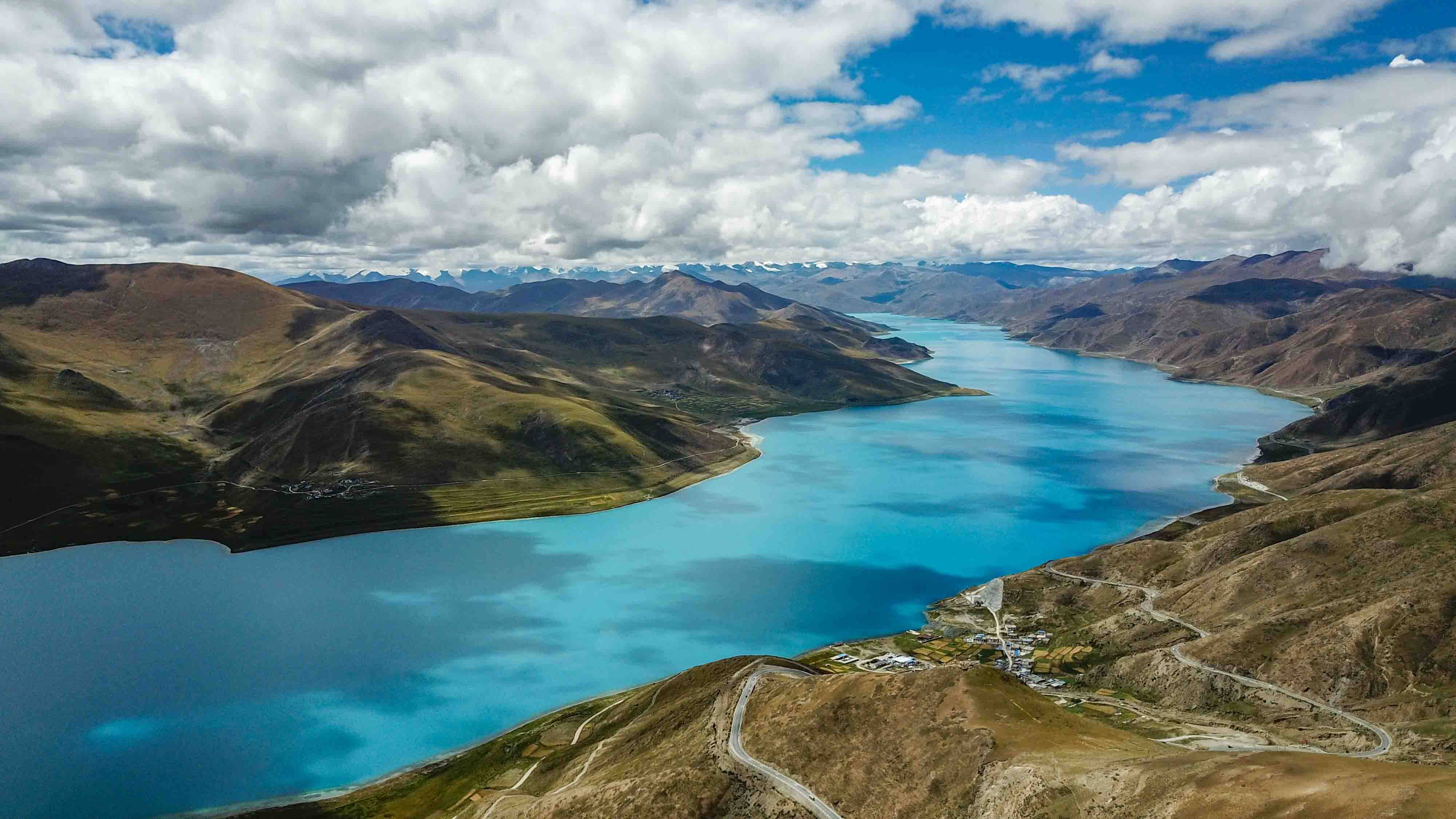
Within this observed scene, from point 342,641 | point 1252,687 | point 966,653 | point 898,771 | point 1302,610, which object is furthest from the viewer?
point 342,641

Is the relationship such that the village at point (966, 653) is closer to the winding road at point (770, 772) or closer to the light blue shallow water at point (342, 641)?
the light blue shallow water at point (342, 641)

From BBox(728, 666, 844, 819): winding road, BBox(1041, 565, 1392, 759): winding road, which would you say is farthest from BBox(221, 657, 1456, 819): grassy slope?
BBox(1041, 565, 1392, 759): winding road

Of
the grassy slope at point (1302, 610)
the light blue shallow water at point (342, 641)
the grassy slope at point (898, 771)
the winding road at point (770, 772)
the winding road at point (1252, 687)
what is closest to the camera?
the grassy slope at point (898, 771)

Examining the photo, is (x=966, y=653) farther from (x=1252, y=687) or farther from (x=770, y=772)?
(x=770, y=772)

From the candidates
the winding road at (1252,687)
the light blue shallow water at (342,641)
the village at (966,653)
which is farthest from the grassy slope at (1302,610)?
the light blue shallow water at (342,641)

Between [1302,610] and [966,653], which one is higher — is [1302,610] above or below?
above

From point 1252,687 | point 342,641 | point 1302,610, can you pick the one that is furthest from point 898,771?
point 342,641

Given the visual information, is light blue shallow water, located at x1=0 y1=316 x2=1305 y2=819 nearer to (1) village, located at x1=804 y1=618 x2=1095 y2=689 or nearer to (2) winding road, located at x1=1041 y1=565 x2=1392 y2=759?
(1) village, located at x1=804 y1=618 x2=1095 y2=689
